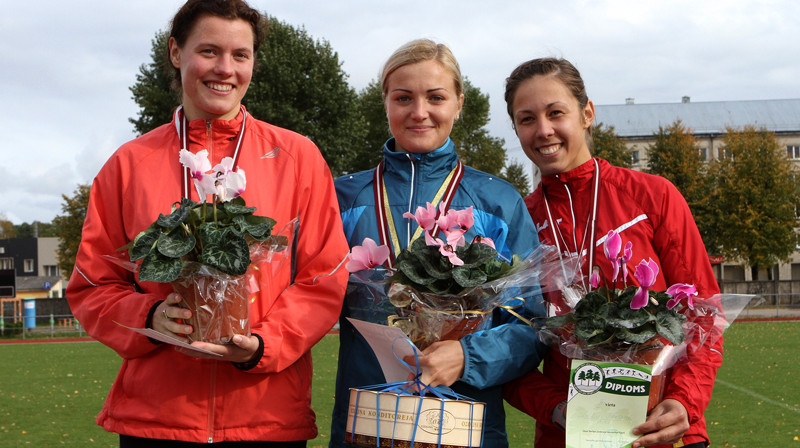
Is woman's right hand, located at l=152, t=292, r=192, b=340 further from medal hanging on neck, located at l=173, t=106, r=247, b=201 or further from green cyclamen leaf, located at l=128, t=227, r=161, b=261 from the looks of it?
medal hanging on neck, located at l=173, t=106, r=247, b=201

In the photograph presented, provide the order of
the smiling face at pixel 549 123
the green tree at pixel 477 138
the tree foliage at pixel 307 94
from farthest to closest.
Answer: the green tree at pixel 477 138 < the tree foliage at pixel 307 94 < the smiling face at pixel 549 123

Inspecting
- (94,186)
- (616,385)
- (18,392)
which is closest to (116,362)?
(18,392)

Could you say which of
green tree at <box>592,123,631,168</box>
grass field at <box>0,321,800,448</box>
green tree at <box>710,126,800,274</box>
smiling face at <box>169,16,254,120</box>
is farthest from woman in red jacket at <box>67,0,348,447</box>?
green tree at <box>710,126,800,274</box>

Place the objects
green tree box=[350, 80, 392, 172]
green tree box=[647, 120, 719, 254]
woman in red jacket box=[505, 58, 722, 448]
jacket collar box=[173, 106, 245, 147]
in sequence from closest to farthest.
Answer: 1. woman in red jacket box=[505, 58, 722, 448]
2. jacket collar box=[173, 106, 245, 147]
3. green tree box=[350, 80, 392, 172]
4. green tree box=[647, 120, 719, 254]

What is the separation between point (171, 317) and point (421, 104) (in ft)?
4.67

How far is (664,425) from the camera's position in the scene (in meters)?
2.64

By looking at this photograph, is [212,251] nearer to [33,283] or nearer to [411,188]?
[411,188]

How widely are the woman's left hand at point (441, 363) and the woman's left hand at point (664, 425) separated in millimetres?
669

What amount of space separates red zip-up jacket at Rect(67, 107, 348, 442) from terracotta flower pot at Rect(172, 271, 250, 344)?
0.18 m

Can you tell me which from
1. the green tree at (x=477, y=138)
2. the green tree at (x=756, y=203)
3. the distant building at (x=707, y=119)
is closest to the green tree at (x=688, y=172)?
the green tree at (x=756, y=203)

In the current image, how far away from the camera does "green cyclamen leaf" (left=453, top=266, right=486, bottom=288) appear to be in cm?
252

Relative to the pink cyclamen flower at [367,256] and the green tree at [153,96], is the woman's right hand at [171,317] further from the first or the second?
the green tree at [153,96]

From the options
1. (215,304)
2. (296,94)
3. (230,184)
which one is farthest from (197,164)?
(296,94)

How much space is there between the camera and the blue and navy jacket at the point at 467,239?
2857 millimetres
